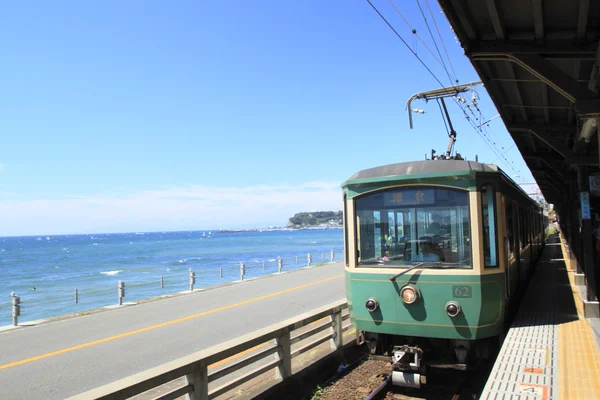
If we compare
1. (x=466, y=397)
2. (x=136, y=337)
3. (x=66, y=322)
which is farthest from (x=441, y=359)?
(x=66, y=322)

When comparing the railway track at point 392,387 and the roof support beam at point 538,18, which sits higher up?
the roof support beam at point 538,18

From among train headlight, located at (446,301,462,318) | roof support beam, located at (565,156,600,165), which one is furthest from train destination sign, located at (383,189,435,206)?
roof support beam, located at (565,156,600,165)

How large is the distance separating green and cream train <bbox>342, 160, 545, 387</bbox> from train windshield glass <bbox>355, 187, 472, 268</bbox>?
13mm

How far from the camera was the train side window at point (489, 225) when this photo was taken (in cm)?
613

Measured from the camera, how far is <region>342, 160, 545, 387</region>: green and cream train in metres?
6.06

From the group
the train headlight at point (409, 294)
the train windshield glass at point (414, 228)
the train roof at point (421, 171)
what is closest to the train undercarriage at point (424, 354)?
the train headlight at point (409, 294)

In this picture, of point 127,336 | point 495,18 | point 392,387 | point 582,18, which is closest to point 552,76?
point 582,18

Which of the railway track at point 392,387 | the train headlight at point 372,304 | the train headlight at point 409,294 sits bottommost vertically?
the railway track at point 392,387

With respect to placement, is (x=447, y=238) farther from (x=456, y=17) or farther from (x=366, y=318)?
(x=456, y=17)

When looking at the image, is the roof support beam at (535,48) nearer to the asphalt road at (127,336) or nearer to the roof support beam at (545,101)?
the roof support beam at (545,101)

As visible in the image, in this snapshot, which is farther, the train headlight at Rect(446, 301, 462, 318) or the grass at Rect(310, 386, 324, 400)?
the grass at Rect(310, 386, 324, 400)

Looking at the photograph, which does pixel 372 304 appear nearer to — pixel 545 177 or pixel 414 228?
pixel 414 228

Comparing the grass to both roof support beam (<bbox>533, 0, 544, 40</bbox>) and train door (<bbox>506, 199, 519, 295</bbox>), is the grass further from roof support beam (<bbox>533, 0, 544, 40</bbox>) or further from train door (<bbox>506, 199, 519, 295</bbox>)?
roof support beam (<bbox>533, 0, 544, 40</bbox>)

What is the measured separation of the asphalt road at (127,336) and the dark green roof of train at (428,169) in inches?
205
